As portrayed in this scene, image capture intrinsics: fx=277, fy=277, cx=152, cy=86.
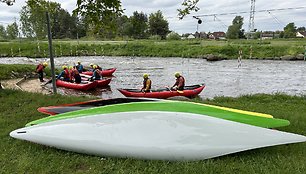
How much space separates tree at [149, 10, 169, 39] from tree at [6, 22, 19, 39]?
30001 mm

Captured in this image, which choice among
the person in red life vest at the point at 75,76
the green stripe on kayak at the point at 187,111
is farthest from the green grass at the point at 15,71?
the green stripe on kayak at the point at 187,111

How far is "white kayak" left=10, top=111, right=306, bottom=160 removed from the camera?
4379mm

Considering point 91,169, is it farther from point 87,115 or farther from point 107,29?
point 107,29

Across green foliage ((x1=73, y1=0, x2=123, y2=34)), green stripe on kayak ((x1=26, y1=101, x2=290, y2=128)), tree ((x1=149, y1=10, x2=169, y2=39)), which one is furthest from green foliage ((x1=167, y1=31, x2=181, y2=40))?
green stripe on kayak ((x1=26, y1=101, x2=290, y2=128))

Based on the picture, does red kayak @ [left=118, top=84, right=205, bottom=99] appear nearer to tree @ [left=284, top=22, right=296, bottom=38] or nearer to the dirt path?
the dirt path

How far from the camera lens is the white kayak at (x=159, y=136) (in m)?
4.38

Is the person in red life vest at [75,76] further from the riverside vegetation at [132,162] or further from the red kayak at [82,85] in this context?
the riverside vegetation at [132,162]

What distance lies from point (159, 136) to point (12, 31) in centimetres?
7064

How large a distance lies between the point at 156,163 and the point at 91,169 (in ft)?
3.22

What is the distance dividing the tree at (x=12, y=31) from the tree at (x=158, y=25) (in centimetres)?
3000

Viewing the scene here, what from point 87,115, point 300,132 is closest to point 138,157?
point 87,115

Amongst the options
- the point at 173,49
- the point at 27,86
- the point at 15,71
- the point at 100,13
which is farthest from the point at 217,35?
the point at 100,13

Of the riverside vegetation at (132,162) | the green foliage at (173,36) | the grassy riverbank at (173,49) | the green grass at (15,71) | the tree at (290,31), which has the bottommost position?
the riverside vegetation at (132,162)

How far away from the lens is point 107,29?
23.8 feet
